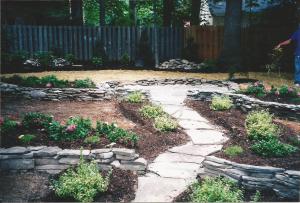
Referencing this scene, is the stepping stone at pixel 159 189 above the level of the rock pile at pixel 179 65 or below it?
below

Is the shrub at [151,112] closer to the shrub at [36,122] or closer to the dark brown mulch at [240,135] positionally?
the dark brown mulch at [240,135]

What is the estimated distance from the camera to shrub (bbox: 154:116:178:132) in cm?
741

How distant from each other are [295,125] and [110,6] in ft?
67.8

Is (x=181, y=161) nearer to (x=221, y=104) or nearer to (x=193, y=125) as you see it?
(x=193, y=125)

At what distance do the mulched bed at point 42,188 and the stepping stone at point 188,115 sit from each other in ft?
10.3

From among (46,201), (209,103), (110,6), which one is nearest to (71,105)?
(209,103)

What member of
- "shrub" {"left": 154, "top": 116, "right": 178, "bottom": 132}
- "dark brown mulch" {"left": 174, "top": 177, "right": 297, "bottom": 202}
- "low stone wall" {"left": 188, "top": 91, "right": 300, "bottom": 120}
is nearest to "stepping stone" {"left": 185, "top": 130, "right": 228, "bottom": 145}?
"shrub" {"left": 154, "top": 116, "right": 178, "bottom": 132}

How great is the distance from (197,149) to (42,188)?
8.62 feet

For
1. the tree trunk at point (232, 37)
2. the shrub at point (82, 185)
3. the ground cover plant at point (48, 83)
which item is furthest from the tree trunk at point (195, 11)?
the shrub at point (82, 185)

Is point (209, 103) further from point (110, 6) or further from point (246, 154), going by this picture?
point (110, 6)

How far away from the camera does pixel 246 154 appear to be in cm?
604

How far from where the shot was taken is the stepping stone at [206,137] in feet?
22.9

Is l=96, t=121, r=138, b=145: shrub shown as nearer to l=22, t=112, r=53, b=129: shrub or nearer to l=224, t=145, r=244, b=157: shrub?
l=22, t=112, r=53, b=129: shrub

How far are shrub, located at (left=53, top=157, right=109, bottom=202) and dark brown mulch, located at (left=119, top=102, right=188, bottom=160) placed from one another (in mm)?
1320
